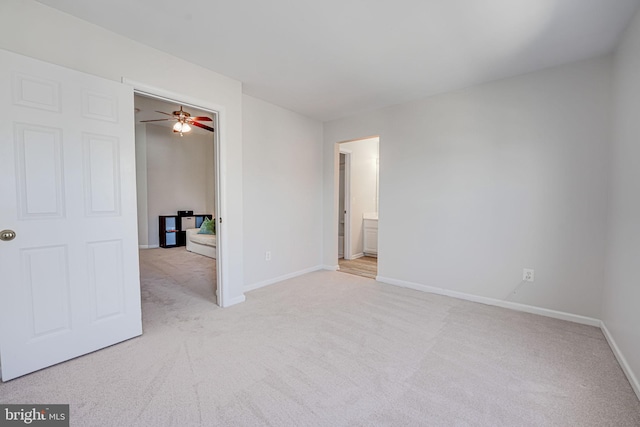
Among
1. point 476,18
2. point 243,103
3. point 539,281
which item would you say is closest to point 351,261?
point 539,281

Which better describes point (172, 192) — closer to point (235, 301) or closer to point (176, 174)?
point (176, 174)

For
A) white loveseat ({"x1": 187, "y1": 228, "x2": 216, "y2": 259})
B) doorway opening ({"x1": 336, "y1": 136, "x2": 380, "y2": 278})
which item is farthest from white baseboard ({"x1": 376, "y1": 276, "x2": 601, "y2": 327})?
white loveseat ({"x1": 187, "y1": 228, "x2": 216, "y2": 259})

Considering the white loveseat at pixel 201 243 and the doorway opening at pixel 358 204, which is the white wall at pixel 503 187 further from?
the white loveseat at pixel 201 243

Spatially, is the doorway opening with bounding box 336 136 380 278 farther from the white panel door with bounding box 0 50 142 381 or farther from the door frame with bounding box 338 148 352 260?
the white panel door with bounding box 0 50 142 381

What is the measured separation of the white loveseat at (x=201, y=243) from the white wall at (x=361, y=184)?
9.23 feet

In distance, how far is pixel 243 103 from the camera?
10.9 feet

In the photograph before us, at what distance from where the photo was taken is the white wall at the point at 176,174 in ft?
21.7

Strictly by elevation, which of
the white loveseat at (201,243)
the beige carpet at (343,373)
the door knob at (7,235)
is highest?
the door knob at (7,235)

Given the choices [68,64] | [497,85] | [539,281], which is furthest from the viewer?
[497,85]

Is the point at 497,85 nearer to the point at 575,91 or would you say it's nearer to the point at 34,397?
the point at 575,91

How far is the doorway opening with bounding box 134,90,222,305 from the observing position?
521 centimetres

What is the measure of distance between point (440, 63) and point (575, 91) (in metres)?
1.25

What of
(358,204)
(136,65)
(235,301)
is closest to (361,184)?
(358,204)

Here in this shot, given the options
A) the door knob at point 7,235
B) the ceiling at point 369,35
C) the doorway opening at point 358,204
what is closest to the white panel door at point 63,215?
the door knob at point 7,235
